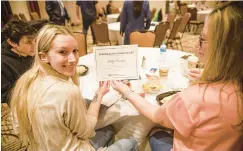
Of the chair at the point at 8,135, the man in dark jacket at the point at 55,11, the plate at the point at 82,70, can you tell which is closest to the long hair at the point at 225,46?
the plate at the point at 82,70

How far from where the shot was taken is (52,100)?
0.94 m

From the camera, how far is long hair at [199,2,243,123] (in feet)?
2.38

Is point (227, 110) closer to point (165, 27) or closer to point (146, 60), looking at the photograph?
point (146, 60)

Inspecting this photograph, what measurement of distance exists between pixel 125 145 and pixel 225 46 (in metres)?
0.81

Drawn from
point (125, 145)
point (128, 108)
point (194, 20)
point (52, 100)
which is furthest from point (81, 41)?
point (194, 20)

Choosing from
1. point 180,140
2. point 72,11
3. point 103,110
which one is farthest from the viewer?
point 72,11

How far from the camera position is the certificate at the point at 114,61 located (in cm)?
140

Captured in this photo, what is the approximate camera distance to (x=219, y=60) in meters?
0.78

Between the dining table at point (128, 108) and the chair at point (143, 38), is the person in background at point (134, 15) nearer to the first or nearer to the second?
the chair at point (143, 38)

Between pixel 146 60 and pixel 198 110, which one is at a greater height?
pixel 198 110

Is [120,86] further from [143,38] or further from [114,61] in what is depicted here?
[143,38]

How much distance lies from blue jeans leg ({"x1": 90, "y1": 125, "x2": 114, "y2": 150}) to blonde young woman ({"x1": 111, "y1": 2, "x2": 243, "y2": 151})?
2.04 ft

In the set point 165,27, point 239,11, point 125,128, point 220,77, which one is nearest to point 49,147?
point 125,128

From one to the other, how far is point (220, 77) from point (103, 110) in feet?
2.43
